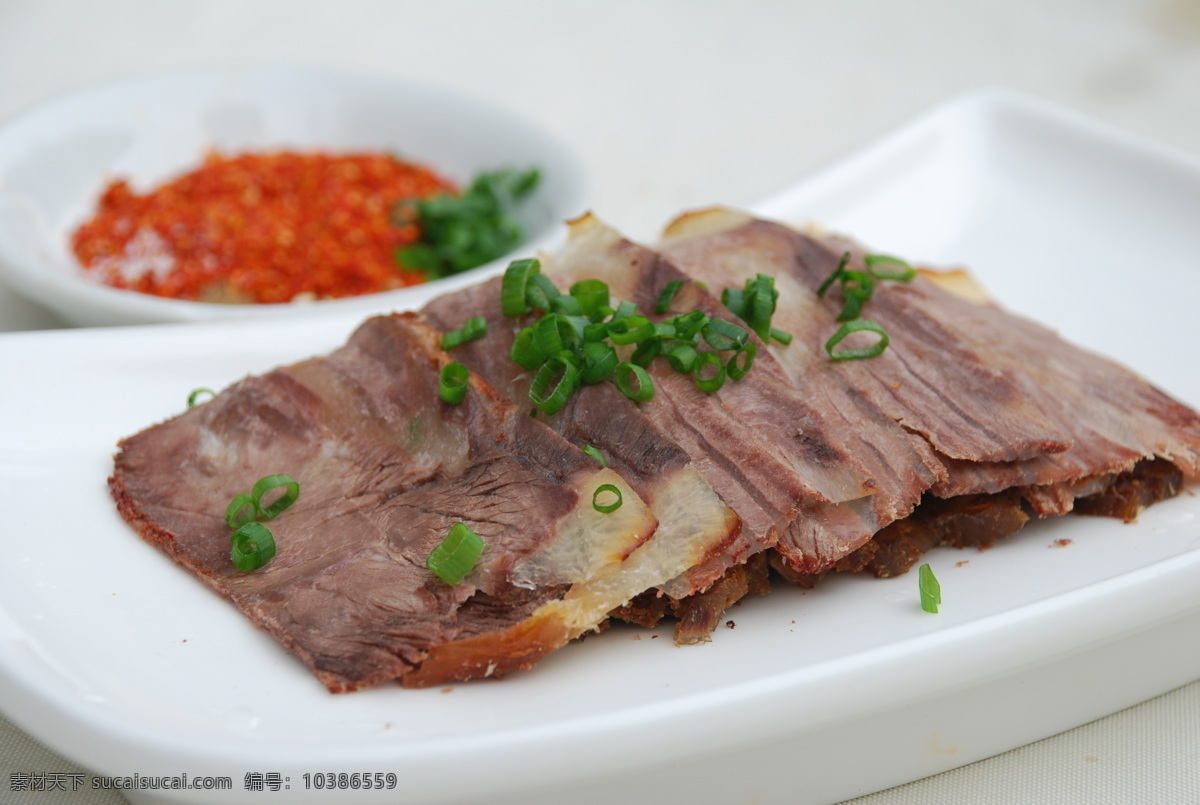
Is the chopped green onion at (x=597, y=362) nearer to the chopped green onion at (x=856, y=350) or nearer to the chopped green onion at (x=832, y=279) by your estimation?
the chopped green onion at (x=856, y=350)

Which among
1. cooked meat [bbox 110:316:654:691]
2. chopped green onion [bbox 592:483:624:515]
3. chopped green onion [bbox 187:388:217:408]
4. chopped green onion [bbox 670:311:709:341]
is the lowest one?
chopped green onion [bbox 187:388:217:408]

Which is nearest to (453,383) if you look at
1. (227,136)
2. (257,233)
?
(257,233)

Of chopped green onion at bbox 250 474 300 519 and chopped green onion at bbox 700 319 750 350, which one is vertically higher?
chopped green onion at bbox 700 319 750 350

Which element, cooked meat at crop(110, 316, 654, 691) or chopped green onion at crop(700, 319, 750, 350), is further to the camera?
chopped green onion at crop(700, 319, 750, 350)

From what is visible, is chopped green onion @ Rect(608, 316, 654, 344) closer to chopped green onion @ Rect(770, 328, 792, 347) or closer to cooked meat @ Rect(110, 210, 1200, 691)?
cooked meat @ Rect(110, 210, 1200, 691)

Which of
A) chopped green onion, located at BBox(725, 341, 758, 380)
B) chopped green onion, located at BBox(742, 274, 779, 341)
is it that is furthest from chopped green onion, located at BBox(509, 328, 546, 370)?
chopped green onion, located at BBox(742, 274, 779, 341)

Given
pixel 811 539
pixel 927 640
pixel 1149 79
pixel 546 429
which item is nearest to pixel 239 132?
pixel 546 429

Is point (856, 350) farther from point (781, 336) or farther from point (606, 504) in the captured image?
point (606, 504)

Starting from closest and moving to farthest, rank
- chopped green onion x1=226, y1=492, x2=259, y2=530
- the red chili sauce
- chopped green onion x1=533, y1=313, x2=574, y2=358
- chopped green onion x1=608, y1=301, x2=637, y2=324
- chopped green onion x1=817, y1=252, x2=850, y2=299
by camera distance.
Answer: chopped green onion x1=226, y1=492, x2=259, y2=530 → chopped green onion x1=533, y1=313, x2=574, y2=358 → chopped green onion x1=608, y1=301, x2=637, y2=324 → chopped green onion x1=817, y1=252, x2=850, y2=299 → the red chili sauce
